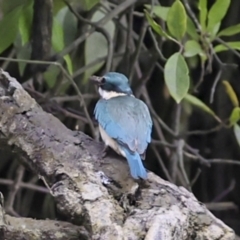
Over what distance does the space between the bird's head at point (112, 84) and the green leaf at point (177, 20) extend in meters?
0.16

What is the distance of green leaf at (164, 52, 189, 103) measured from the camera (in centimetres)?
135

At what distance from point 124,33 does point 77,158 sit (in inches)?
38.0

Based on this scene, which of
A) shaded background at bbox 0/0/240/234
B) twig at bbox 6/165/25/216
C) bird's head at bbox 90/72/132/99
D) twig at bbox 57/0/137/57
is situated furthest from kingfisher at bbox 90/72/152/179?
twig at bbox 6/165/25/216

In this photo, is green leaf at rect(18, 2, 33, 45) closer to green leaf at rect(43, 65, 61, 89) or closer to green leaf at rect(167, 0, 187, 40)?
green leaf at rect(43, 65, 61, 89)

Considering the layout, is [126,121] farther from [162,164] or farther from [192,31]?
[162,164]

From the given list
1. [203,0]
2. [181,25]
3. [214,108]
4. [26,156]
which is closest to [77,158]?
[26,156]

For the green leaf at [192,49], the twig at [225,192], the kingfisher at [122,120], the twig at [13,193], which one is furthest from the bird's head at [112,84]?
the twig at [225,192]

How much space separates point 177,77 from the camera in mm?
1365

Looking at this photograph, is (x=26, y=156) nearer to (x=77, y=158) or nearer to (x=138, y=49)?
(x=77, y=158)

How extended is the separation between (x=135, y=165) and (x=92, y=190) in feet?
0.43

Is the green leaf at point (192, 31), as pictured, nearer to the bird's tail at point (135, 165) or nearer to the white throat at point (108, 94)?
the white throat at point (108, 94)

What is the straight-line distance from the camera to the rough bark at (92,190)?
992 millimetres

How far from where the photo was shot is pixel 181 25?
55.2 inches

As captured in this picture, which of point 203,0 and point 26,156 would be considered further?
point 203,0
